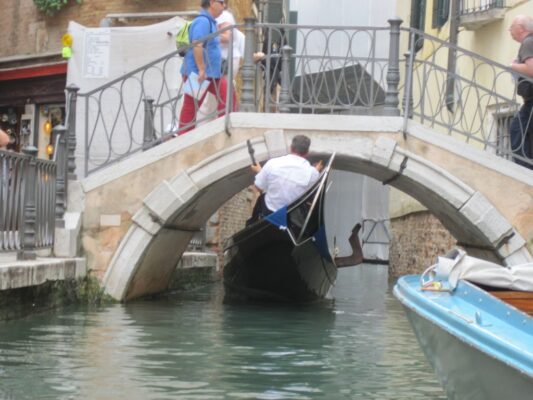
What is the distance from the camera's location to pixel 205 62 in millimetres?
9789

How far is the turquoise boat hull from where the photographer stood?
3668 millimetres

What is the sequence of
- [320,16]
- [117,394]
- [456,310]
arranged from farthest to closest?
[320,16]
[117,394]
[456,310]

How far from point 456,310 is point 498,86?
8.66m

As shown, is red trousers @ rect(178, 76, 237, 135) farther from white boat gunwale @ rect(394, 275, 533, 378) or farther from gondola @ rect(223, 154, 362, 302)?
white boat gunwale @ rect(394, 275, 533, 378)

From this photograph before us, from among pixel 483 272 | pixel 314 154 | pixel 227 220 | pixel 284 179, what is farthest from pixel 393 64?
pixel 227 220

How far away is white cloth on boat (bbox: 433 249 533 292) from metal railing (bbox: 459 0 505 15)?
7.96 metres

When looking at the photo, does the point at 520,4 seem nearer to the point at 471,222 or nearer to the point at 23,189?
the point at 471,222

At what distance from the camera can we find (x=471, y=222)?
929 cm

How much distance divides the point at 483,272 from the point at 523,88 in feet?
15.5

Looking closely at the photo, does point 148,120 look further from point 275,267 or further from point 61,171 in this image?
point 275,267

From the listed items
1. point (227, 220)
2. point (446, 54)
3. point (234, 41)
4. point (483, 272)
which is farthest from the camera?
point (227, 220)

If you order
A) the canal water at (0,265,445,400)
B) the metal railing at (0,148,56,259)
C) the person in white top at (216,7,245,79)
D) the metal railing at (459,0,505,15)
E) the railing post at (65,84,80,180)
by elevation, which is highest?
the metal railing at (459,0,505,15)

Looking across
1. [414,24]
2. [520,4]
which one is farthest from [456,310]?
[414,24]

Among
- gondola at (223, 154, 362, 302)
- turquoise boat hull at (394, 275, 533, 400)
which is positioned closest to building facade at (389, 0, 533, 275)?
gondola at (223, 154, 362, 302)
